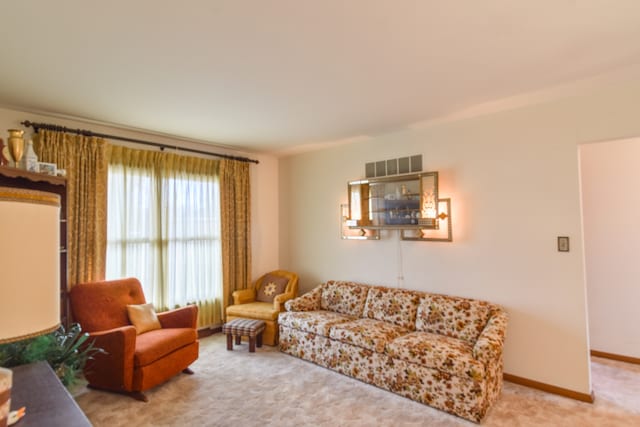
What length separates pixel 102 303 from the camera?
10.6 ft

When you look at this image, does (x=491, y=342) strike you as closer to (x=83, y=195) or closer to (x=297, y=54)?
(x=297, y=54)

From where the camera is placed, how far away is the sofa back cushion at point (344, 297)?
4.03 metres

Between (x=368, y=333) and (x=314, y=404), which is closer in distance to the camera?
(x=314, y=404)

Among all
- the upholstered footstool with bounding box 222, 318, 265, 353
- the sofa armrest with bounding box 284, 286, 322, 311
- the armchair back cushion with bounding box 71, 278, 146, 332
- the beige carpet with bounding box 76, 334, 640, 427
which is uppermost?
the armchair back cushion with bounding box 71, 278, 146, 332

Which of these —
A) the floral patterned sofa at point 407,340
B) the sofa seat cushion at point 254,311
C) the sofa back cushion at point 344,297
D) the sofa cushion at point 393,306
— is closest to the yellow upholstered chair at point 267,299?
the sofa seat cushion at point 254,311

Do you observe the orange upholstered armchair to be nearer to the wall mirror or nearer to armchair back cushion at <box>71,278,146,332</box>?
armchair back cushion at <box>71,278,146,332</box>

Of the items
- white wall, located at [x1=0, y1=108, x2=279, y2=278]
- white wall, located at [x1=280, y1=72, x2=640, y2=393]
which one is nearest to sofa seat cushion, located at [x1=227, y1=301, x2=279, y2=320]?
white wall, located at [x1=0, y1=108, x2=279, y2=278]

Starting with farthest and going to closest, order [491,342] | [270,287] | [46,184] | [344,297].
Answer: [270,287] < [344,297] < [46,184] < [491,342]

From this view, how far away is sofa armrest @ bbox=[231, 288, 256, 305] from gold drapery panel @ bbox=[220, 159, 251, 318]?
15 cm

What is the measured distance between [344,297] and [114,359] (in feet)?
8.06

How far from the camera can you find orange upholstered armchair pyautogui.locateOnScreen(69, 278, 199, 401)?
284cm

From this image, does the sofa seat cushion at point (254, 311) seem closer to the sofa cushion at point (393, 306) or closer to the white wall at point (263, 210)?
the white wall at point (263, 210)

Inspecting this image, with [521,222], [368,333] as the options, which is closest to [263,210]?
[368,333]

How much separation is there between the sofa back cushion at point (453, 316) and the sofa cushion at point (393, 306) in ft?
0.30
